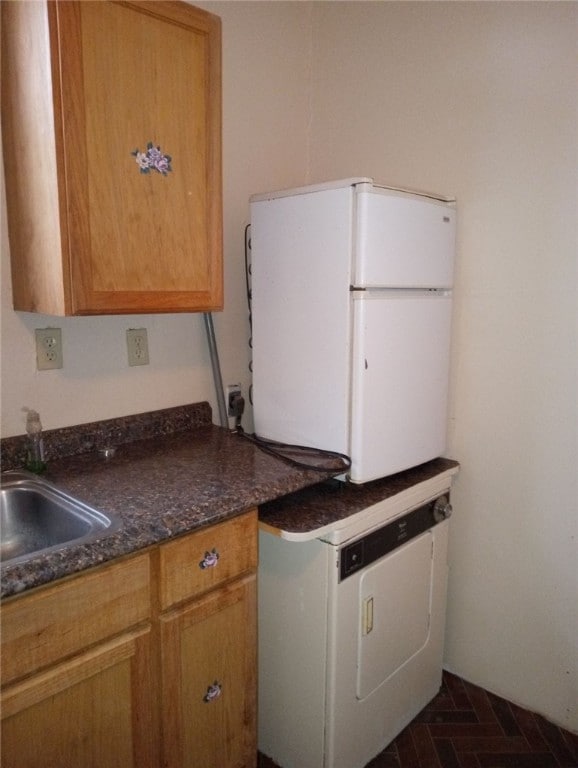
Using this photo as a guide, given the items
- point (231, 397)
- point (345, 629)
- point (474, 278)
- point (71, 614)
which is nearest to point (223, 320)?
point (231, 397)

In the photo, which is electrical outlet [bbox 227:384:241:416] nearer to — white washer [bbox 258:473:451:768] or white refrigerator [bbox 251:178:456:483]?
white refrigerator [bbox 251:178:456:483]

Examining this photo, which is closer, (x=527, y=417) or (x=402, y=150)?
(x=527, y=417)

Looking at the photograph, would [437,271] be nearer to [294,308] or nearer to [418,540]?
[294,308]

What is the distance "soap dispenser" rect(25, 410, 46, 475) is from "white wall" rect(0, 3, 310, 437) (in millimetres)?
46

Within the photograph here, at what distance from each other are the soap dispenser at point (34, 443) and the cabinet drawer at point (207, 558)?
0.52 m

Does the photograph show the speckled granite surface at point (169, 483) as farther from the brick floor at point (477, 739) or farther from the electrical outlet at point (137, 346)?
the brick floor at point (477, 739)

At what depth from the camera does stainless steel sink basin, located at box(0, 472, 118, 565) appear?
1.35 m

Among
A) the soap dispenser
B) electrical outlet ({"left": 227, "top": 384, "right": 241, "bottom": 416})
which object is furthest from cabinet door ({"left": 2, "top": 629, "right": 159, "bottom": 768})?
A: electrical outlet ({"left": 227, "top": 384, "right": 241, "bottom": 416})

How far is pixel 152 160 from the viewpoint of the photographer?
56.0 inches

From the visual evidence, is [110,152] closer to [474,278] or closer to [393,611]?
[474,278]

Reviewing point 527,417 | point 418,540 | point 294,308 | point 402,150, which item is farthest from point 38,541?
point 402,150

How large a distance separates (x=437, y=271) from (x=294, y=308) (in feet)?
1.56

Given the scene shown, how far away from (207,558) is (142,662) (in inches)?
10.0

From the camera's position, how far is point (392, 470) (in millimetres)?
1746
